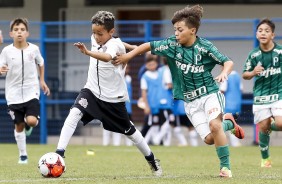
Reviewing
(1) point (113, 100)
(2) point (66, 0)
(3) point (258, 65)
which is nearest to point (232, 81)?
(2) point (66, 0)

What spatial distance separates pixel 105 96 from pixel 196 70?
1179 millimetres

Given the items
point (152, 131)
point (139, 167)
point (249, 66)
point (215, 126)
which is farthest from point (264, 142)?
point (152, 131)

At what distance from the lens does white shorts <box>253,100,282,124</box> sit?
12820 millimetres

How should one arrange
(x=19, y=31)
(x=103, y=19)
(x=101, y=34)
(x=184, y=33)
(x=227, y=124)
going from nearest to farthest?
(x=184, y=33), (x=103, y=19), (x=101, y=34), (x=227, y=124), (x=19, y=31)

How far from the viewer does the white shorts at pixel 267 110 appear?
12820 mm

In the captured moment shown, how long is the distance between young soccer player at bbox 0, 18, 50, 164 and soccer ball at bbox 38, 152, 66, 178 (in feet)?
11.0

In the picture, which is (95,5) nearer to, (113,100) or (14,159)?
(14,159)

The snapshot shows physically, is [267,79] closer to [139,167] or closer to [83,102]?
[139,167]

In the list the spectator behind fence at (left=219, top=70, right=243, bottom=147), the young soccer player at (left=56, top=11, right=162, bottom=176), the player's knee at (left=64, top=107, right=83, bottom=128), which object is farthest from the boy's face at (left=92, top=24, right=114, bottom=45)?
the spectator behind fence at (left=219, top=70, right=243, bottom=147)

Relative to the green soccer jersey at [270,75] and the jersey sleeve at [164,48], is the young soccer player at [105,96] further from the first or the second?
the green soccer jersey at [270,75]

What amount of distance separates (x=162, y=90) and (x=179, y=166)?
24.6ft

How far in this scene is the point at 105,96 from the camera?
36.1 ft

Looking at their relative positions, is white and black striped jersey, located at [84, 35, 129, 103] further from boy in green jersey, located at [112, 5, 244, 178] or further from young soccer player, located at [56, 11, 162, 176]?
boy in green jersey, located at [112, 5, 244, 178]

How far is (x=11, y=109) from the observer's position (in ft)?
45.9
